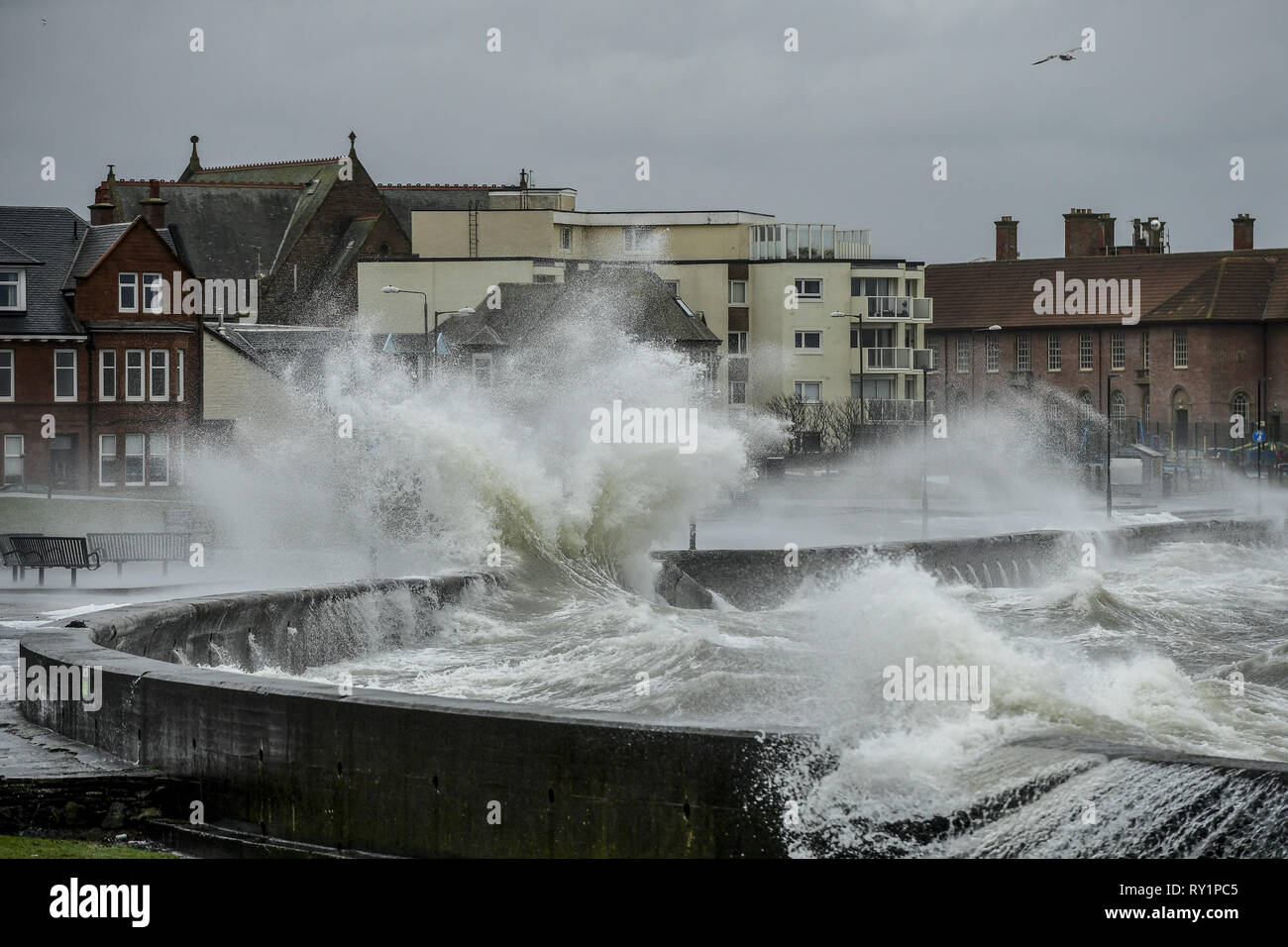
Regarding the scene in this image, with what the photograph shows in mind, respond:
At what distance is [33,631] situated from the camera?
54.9 feet

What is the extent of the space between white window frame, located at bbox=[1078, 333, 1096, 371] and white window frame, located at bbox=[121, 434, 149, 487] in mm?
60014

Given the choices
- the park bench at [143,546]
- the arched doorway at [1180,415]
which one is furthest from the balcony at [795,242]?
the park bench at [143,546]

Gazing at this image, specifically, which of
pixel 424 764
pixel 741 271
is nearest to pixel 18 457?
pixel 424 764

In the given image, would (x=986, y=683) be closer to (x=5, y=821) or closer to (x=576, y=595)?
(x=5, y=821)

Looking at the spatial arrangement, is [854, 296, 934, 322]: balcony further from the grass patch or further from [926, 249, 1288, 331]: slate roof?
the grass patch

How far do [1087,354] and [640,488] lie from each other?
224 feet

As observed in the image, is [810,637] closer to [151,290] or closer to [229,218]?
[151,290]

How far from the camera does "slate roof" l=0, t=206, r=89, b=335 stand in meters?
46.6

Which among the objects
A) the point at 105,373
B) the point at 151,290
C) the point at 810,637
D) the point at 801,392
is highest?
the point at 151,290

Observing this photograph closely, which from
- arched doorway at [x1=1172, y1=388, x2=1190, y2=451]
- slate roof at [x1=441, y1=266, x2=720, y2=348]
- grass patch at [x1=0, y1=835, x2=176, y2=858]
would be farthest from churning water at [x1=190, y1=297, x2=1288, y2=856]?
arched doorway at [x1=1172, y1=388, x2=1190, y2=451]

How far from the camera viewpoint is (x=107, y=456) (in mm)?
47750

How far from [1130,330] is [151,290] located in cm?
5961

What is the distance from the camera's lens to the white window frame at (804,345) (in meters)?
78.5

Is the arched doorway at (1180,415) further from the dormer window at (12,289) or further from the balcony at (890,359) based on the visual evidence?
the dormer window at (12,289)
